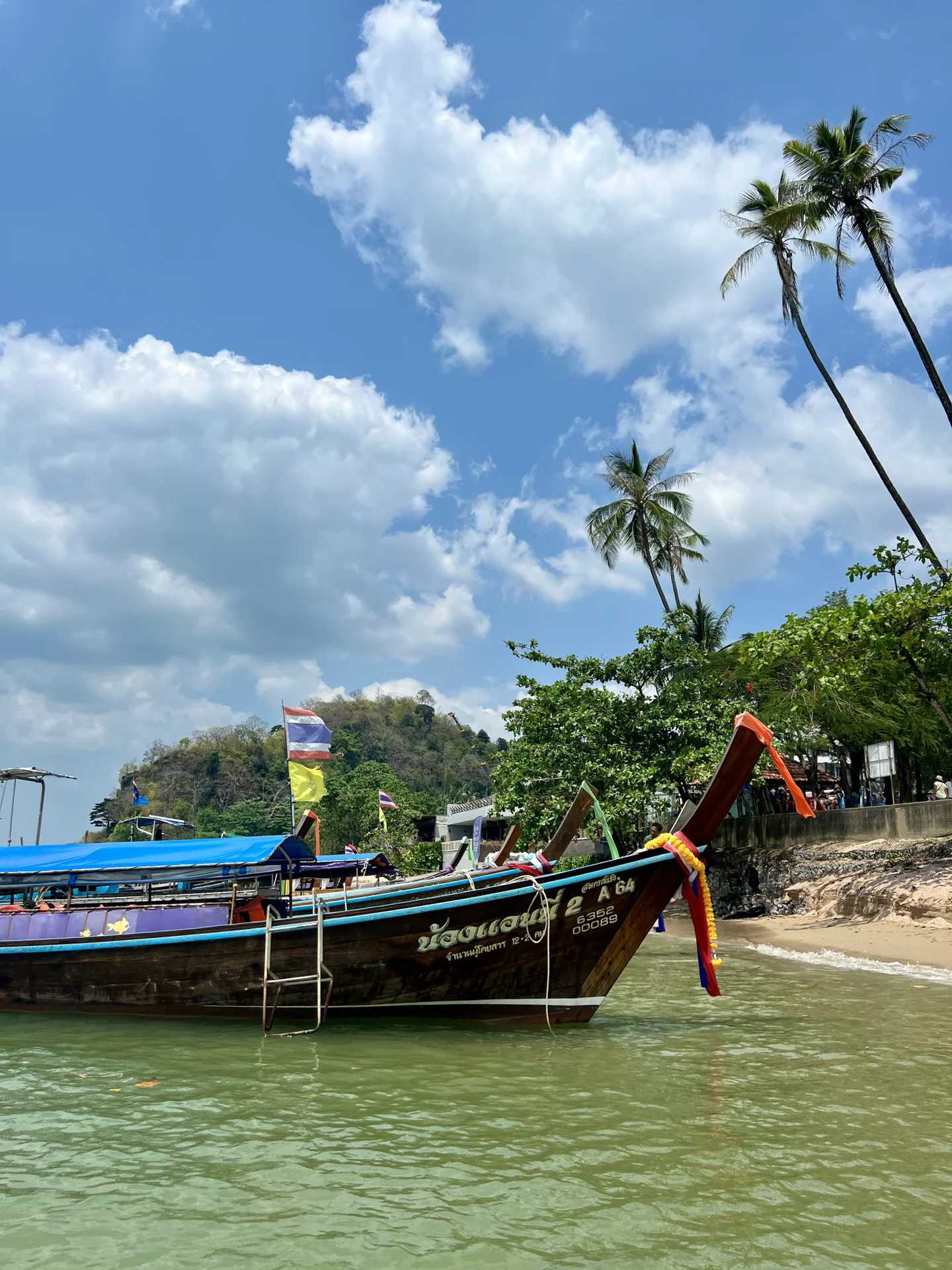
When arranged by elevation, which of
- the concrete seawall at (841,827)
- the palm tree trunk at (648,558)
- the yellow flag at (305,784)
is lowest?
the concrete seawall at (841,827)

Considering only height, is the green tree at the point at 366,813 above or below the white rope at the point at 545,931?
above

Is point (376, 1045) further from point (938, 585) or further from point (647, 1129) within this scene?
point (938, 585)

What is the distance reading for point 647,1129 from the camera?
599 cm

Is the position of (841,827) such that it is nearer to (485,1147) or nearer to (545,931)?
(545,931)

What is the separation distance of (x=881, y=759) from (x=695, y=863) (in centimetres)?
1633

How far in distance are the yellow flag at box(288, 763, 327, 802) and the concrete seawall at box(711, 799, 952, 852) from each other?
12642mm

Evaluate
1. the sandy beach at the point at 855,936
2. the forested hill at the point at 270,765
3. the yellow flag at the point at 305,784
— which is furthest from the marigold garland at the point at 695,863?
the forested hill at the point at 270,765

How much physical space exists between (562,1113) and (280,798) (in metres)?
101

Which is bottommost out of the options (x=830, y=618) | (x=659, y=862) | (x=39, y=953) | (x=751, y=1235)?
(x=751, y=1235)

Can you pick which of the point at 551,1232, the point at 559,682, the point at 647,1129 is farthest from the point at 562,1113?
the point at 559,682

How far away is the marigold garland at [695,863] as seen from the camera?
873cm

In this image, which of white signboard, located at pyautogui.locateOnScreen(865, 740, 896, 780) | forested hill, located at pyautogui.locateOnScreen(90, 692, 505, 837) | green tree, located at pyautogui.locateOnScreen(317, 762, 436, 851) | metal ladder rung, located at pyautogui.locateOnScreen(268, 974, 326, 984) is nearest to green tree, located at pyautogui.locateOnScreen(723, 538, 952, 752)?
white signboard, located at pyautogui.locateOnScreen(865, 740, 896, 780)

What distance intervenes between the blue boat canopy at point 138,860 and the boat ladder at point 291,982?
3075 mm

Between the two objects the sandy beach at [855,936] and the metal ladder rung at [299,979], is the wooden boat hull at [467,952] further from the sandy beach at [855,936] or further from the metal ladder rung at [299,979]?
the sandy beach at [855,936]
